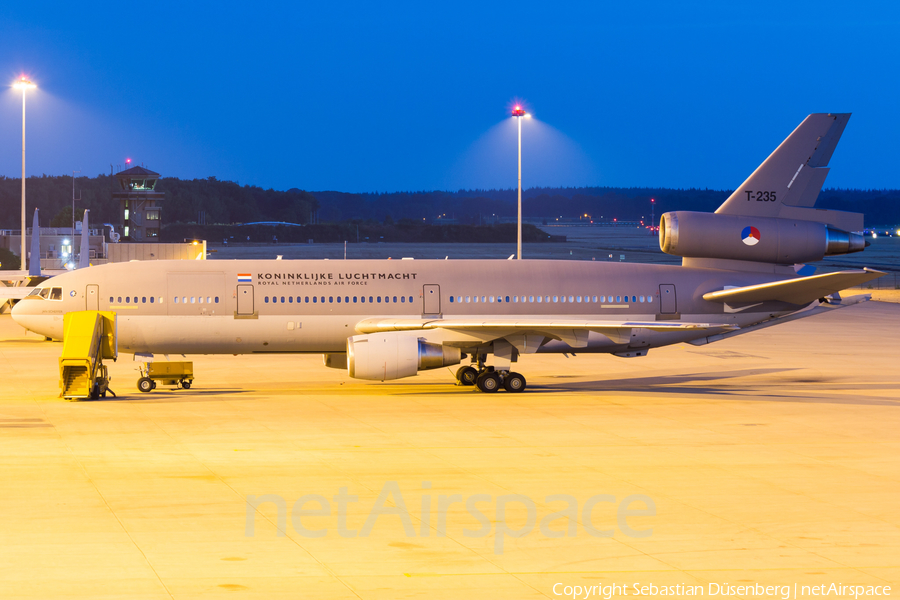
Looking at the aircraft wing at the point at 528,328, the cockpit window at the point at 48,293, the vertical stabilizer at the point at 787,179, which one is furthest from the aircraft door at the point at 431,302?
the cockpit window at the point at 48,293

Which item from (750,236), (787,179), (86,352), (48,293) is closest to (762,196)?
(787,179)

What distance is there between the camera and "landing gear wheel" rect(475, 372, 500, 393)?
29.3 m

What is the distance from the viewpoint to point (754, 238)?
3086 centimetres

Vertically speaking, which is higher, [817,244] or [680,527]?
[817,244]

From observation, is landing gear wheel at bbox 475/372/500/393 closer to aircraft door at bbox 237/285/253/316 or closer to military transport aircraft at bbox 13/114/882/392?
military transport aircraft at bbox 13/114/882/392

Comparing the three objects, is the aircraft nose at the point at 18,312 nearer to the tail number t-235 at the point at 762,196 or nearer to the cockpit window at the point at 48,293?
the cockpit window at the point at 48,293

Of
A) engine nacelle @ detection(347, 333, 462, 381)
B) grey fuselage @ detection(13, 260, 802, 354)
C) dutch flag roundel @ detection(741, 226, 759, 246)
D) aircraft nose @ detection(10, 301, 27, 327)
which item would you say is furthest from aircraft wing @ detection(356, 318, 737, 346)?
aircraft nose @ detection(10, 301, 27, 327)

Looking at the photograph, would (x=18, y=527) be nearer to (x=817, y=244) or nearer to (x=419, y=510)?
(x=419, y=510)

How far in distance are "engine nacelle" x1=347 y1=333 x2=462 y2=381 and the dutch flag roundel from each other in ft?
36.5

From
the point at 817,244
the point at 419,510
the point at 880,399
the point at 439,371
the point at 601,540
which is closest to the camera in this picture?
the point at 601,540

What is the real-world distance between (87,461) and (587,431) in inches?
447

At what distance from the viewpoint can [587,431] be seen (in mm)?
22562

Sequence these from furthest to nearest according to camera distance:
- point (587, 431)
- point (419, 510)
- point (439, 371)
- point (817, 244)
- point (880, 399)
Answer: point (439, 371) → point (817, 244) → point (880, 399) → point (587, 431) → point (419, 510)

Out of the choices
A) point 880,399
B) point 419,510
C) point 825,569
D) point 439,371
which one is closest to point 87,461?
point 419,510
